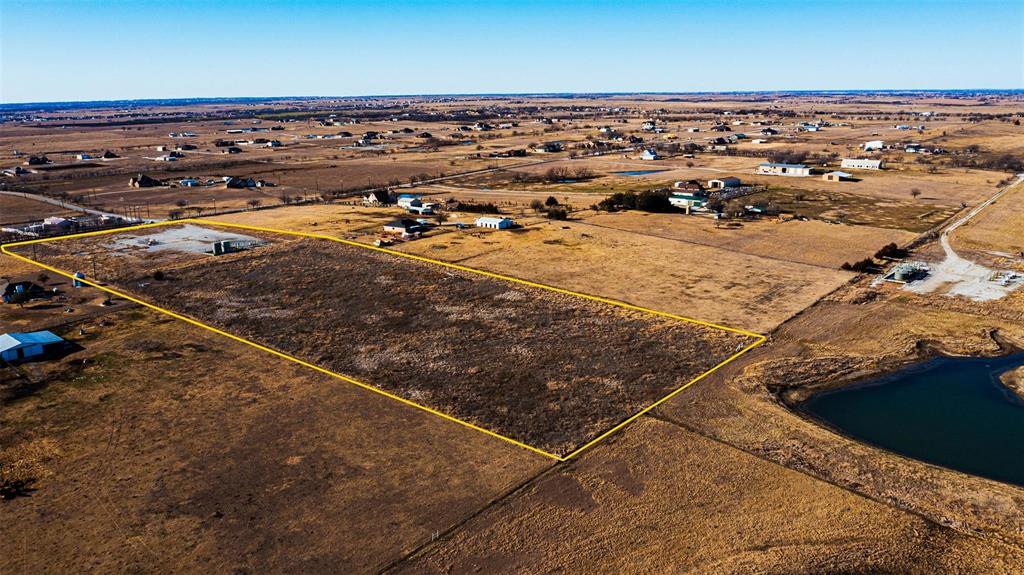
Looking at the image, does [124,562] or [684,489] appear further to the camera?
[684,489]

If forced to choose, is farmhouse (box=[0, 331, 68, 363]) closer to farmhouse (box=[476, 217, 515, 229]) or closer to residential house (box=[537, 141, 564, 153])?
farmhouse (box=[476, 217, 515, 229])

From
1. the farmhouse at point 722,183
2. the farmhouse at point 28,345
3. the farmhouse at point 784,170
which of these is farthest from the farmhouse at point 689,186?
the farmhouse at point 28,345

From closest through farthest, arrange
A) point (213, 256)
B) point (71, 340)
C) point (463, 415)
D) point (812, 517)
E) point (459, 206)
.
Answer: point (812, 517) < point (463, 415) < point (71, 340) < point (213, 256) < point (459, 206)

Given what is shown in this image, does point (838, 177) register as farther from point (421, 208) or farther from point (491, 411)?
point (491, 411)

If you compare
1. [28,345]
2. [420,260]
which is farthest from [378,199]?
[28,345]

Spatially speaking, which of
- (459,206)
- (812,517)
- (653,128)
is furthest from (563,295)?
(653,128)

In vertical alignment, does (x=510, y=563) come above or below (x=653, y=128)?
→ below

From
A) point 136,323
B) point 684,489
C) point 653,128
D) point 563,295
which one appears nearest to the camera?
point 684,489

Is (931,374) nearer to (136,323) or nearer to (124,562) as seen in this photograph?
(124,562)
